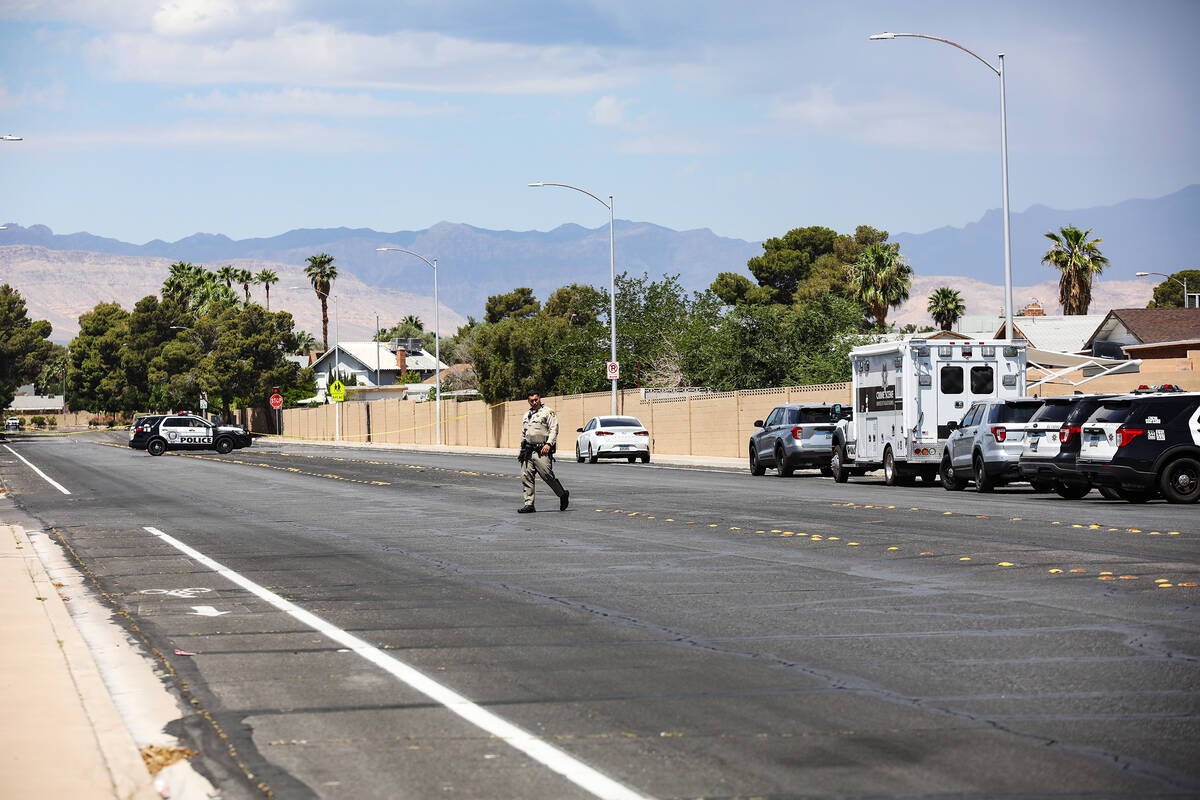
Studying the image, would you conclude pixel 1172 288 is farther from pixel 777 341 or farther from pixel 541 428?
pixel 541 428

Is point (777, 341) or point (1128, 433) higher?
point (777, 341)

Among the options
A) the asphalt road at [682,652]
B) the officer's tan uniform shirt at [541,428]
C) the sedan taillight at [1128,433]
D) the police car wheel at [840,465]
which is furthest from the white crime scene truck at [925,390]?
the officer's tan uniform shirt at [541,428]

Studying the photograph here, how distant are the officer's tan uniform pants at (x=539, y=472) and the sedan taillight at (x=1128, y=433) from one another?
8883 millimetres

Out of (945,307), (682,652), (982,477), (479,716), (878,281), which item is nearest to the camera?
(479,716)

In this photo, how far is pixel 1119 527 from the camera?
17859 millimetres

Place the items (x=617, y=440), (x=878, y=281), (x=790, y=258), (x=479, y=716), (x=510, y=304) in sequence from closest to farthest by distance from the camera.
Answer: (x=479, y=716)
(x=617, y=440)
(x=878, y=281)
(x=790, y=258)
(x=510, y=304)

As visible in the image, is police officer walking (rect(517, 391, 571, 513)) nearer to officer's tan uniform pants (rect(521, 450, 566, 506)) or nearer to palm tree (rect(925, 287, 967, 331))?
officer's tan uniform pants (rect(521, 450, 566, 506))

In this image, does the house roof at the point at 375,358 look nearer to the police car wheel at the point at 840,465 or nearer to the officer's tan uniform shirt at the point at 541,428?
the police car wheel at the point at 840,465

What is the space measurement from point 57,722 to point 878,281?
7960 centimetres

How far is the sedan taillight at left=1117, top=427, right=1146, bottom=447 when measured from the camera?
72.3 ft

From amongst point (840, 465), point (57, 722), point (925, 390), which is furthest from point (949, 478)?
point (57, 722)

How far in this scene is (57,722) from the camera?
23.6 feet

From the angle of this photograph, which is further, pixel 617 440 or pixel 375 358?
pixel 375 358

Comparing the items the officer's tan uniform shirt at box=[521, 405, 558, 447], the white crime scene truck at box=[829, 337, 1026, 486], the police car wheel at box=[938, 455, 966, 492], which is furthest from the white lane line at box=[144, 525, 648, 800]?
the white crime scene truck at box=[829, 337, 1026, 486]
